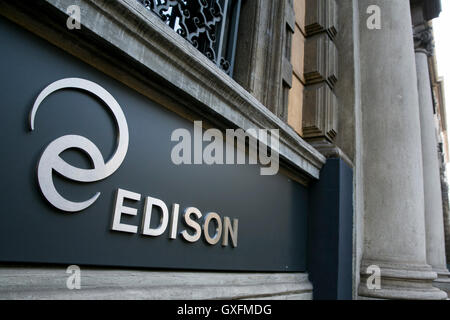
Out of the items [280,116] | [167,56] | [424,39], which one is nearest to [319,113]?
[280,116]

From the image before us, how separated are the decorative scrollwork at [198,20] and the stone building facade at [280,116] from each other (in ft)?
0.04

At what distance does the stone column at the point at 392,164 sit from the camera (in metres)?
3.63

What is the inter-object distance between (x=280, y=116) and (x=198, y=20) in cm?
121

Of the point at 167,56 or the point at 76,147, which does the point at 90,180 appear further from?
the point at 167,56

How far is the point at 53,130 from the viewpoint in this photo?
1307 millimetres

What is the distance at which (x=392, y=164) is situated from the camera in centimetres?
393

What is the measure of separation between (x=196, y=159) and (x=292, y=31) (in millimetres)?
2411

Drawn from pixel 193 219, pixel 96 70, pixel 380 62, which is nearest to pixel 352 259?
pixel 193 219

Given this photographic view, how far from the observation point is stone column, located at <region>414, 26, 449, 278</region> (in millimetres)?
7484

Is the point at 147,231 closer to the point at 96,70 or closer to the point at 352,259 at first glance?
the point at 96,70

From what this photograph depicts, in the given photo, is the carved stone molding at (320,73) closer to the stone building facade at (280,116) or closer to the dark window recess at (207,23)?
the stone building facade at (280,116)

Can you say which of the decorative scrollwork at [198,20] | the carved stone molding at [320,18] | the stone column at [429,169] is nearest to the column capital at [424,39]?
the stone column at [429,169]

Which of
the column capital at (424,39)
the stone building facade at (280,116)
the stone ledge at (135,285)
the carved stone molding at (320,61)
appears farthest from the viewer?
the column capital at (424,39)

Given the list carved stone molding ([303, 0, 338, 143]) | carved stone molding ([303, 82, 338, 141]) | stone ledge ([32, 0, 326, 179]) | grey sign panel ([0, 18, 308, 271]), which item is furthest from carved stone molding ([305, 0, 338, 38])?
grey sign panel ([0, 18, 308, 271])
